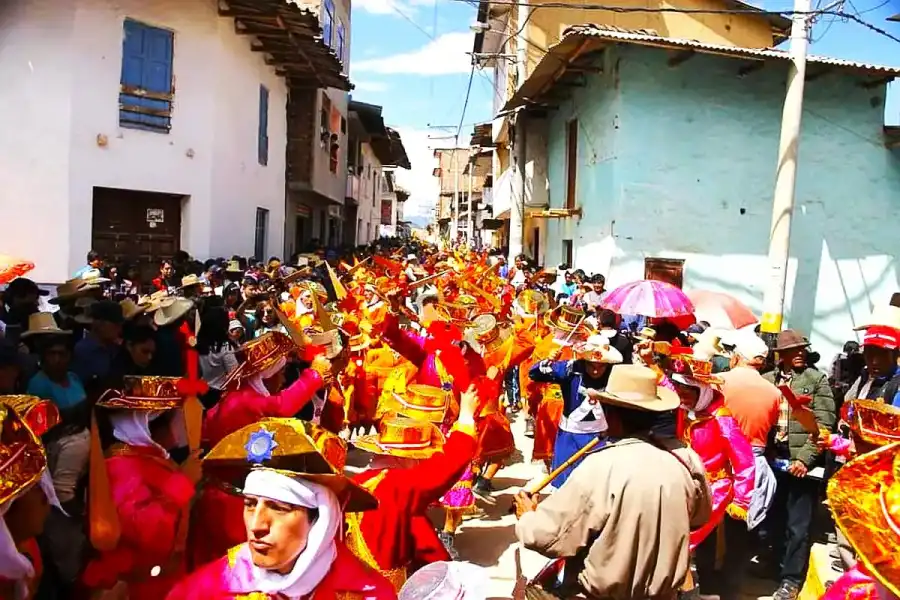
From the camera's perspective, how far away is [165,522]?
9.65 feet

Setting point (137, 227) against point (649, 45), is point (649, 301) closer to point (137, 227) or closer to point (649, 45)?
point (649, 45)

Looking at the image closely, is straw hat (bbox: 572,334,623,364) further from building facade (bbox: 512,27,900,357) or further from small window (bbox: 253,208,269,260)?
small window (bbox: 253,208,269,260)

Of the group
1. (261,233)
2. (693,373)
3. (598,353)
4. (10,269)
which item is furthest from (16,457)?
(261,233)

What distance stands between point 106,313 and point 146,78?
29.7 feet

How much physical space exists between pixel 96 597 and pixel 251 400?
1.45 m

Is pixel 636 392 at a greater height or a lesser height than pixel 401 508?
greater

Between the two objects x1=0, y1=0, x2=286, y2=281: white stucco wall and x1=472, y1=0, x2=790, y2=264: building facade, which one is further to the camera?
Result: x1=472, y1=0, x2=790, y2=264: building facade

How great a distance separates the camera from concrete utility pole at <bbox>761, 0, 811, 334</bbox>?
10422 millimetres

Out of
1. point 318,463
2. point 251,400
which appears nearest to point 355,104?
point 251,400

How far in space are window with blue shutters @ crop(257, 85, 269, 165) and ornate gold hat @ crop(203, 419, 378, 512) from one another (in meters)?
14.6

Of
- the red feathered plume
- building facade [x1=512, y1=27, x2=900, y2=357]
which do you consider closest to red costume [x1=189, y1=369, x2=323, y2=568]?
the red feathered plume

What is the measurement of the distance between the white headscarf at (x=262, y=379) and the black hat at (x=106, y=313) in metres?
1.32

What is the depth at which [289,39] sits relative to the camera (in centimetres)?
1497

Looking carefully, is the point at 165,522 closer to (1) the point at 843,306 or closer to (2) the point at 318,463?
(2) the point at 318,463
